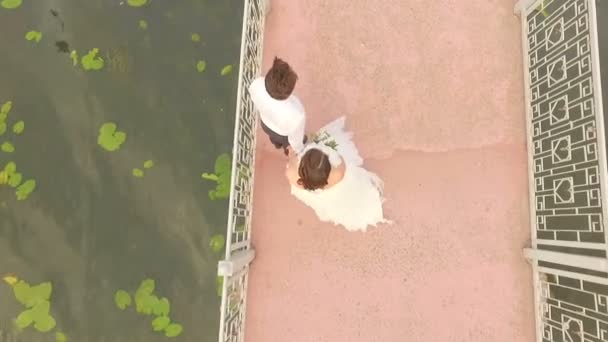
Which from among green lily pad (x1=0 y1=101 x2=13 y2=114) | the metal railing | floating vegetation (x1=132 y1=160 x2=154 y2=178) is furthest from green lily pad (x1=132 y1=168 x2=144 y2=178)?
the metal railing

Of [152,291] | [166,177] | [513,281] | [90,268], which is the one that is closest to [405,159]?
[513,281]

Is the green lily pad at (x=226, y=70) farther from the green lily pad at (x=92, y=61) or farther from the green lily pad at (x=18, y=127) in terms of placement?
the green lily pad at (x=18, y=127)

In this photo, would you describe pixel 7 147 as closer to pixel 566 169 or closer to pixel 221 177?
→ pixel 221 177

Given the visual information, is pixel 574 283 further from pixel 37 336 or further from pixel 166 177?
pixel 37 336

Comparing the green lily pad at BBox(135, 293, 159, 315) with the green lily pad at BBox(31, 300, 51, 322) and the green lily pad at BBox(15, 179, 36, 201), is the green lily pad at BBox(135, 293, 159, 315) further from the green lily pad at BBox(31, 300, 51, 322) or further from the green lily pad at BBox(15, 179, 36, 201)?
the green lily pad at BBox(15, 179, 36, 201)

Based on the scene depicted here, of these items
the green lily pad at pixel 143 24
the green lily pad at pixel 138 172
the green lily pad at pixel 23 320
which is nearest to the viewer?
the green lily pad at pixel 23 320

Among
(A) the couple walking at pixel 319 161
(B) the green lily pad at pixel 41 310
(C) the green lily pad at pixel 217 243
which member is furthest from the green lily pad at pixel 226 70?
(B) the green lily pad at pixel 41 310
